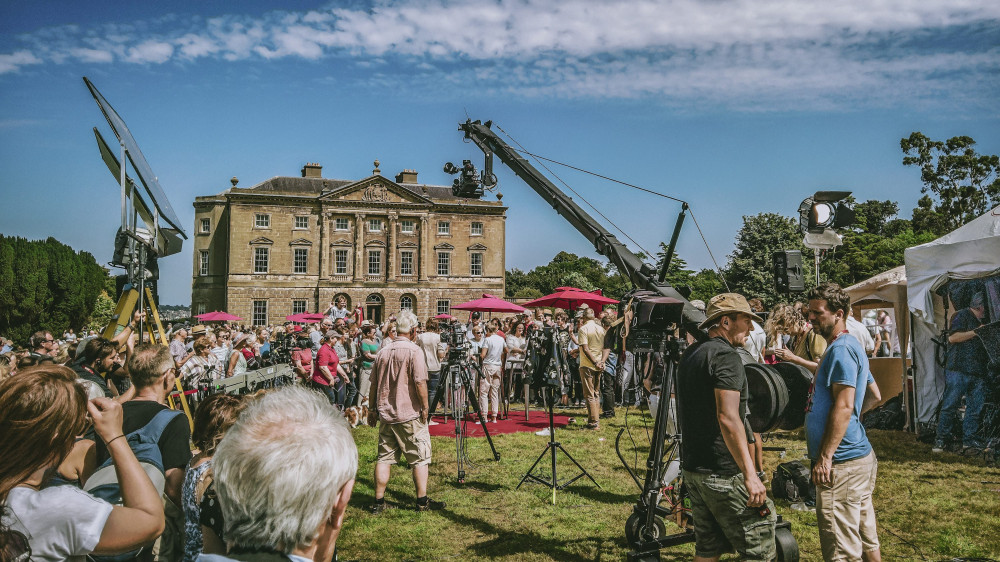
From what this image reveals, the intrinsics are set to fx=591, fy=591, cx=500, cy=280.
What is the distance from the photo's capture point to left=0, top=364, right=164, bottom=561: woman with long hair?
1766 millimetres

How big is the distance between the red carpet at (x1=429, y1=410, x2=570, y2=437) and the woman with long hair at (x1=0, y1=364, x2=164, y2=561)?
26.9ft

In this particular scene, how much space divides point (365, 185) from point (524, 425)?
4353cm

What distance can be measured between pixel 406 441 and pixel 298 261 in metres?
47.5

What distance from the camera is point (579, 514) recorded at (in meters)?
5.82

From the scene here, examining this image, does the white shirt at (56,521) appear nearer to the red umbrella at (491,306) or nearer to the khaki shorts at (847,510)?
the khaki shorts at (847,510)

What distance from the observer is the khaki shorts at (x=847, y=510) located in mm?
3490

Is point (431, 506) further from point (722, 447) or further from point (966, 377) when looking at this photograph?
point (966, 377)

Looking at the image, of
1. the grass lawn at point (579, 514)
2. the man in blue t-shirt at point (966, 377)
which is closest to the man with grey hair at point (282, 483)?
the grass lawn at point (579, 514)

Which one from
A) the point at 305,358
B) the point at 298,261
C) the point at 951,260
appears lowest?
the point at 305,358

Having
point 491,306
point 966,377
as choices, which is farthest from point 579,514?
point 491,306

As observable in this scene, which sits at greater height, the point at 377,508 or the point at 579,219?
the point at 579,219

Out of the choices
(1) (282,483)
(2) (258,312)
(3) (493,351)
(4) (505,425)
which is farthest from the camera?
(2) (258,312)

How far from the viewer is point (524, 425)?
36.4ft

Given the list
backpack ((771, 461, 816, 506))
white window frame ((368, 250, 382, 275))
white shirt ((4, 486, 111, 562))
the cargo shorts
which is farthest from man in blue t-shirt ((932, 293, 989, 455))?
white window frame ((368, 250, 382, 275))
